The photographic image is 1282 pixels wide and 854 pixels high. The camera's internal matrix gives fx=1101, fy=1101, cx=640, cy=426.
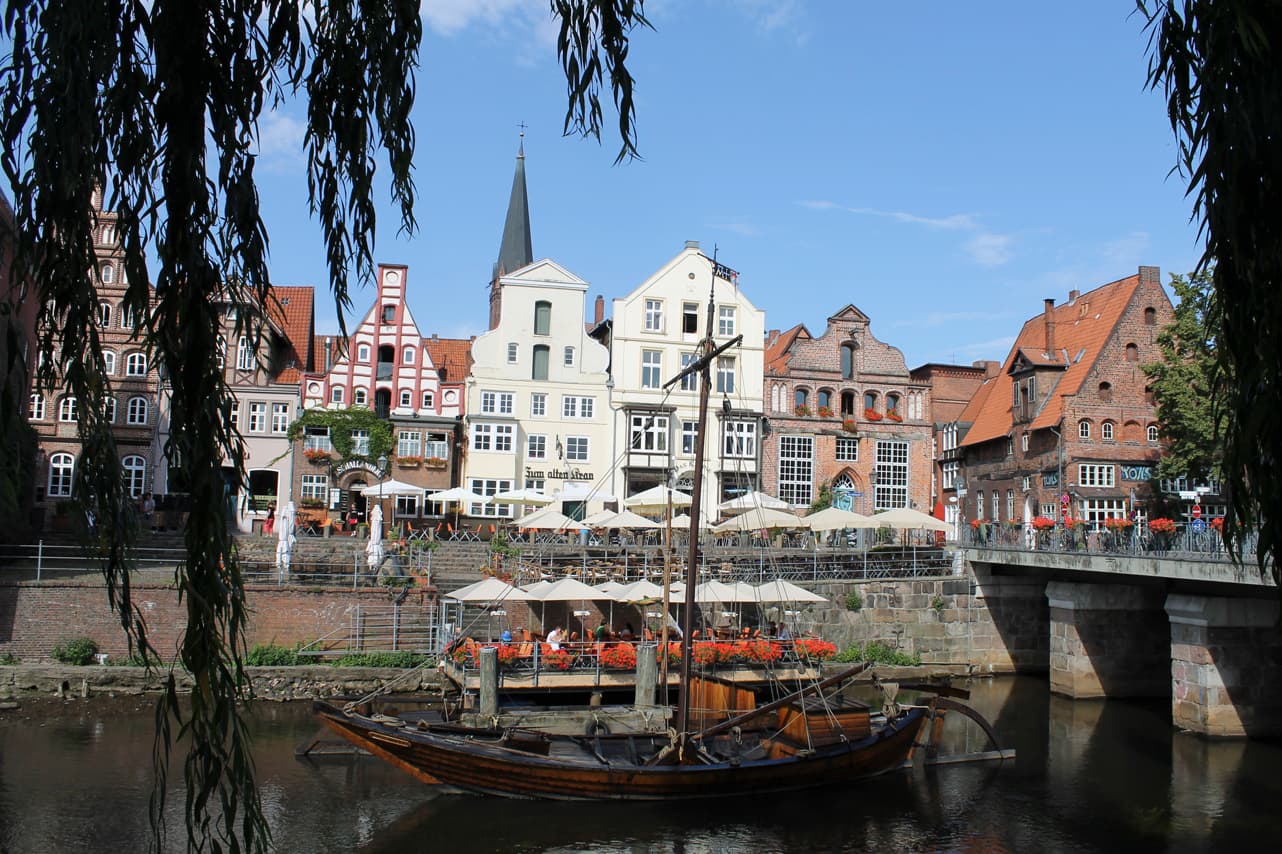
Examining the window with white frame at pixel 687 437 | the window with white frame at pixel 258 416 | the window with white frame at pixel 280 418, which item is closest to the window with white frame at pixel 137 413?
the window with white frame at pixel 258 416

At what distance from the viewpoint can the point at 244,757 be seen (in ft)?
17.8

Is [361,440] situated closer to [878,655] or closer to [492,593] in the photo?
[492,593]

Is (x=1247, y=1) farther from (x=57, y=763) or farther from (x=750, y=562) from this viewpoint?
(x=750, y=562)

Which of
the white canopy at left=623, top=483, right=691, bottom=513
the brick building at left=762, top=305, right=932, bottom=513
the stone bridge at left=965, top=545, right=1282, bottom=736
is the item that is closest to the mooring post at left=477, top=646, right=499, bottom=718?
the white canopy at left=623, top=483, right=691, bottom=513

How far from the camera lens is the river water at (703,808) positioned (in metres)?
16.8

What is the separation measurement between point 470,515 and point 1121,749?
1043 inches

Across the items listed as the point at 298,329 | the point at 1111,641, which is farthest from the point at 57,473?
the point at 1111,641

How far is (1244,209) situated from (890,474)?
44885mm

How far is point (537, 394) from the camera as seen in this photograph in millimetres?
45594

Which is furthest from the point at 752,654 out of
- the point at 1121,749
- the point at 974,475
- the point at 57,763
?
the point at 974,475

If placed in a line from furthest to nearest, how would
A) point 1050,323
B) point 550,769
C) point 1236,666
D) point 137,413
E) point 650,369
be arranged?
point 1050,323 → point 650,369 → point 137,413 → point 1236,666 → point 550,769

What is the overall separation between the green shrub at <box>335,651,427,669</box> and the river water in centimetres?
466

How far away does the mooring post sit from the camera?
21828mm

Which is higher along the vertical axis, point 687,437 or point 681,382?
point 681,382
